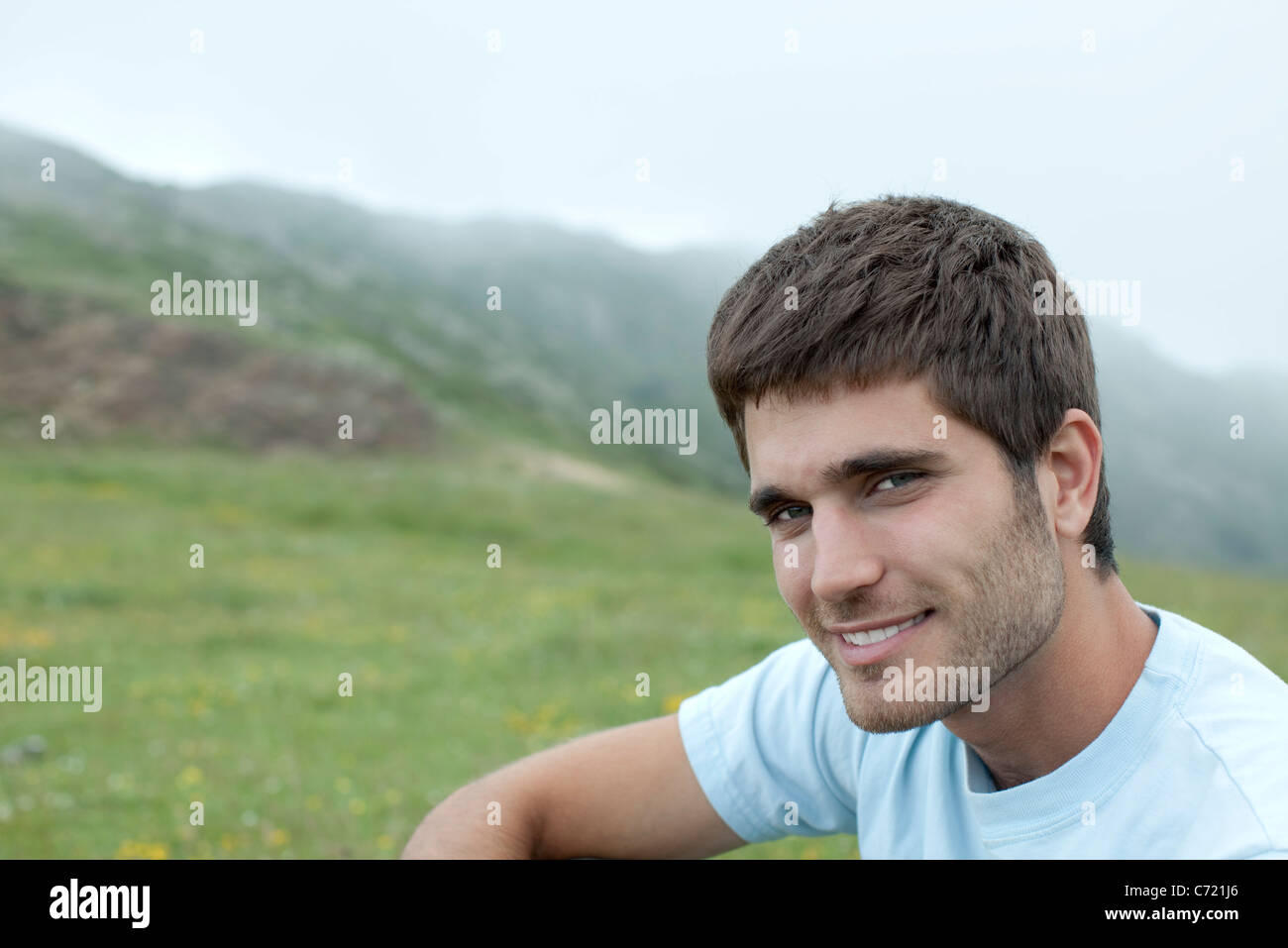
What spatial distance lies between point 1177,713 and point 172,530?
2339cm

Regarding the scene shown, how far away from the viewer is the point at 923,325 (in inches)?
102

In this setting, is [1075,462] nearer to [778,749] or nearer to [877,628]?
[877,628]

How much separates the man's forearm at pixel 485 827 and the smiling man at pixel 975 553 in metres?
1.25

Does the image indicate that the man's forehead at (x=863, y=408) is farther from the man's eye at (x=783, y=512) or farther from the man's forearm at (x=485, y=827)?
the man's forearm at (x=485, y=827)

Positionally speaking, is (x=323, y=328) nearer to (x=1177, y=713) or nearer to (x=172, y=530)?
(x=172, y=530)

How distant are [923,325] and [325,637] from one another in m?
13.2

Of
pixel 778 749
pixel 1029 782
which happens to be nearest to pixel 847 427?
pixel 1029 782

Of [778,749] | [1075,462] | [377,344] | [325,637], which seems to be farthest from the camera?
[377,344]

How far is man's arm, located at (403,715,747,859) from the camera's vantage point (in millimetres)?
3406

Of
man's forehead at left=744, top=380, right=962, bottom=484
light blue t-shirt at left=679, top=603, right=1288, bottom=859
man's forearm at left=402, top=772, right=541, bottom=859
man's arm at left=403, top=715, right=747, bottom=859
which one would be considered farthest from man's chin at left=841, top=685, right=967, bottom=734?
man's forearm at left=402, top=772, right=541, bottom=859

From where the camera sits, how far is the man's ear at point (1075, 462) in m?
2.65

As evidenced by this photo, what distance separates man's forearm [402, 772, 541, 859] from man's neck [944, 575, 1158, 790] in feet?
5.05

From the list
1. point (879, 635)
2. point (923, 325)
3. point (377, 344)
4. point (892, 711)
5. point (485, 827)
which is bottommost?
point (485, 827)
